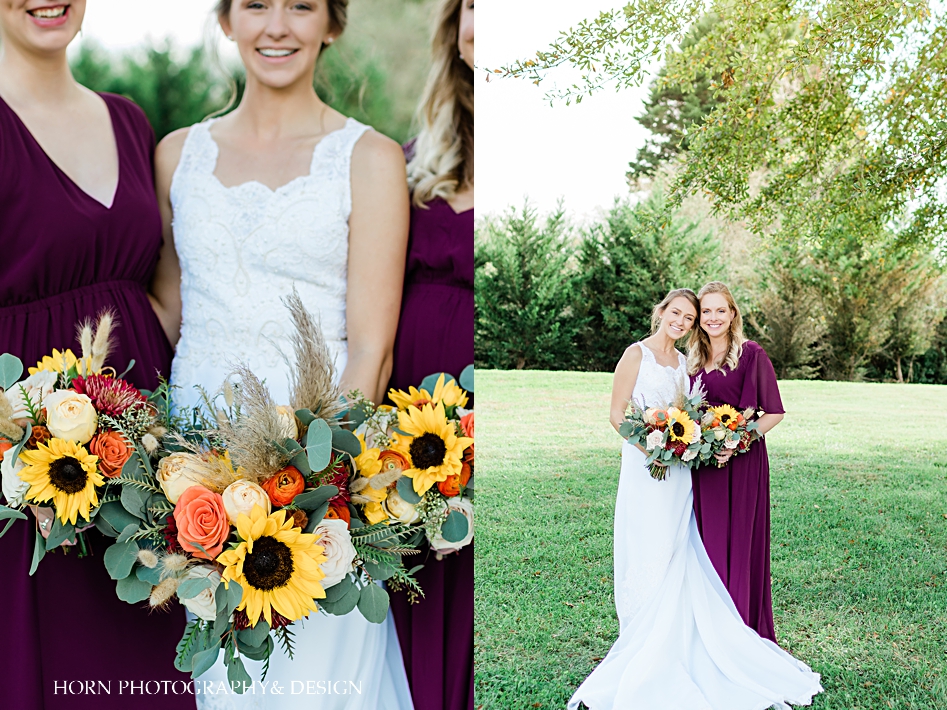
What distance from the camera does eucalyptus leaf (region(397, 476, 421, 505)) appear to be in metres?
1.84

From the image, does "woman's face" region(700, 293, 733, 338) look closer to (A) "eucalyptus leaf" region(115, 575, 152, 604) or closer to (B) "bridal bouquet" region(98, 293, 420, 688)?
(B) "bridal bouquet" region(98, 293, 420, 688)

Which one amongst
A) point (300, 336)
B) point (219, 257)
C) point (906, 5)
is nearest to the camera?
point (300, 336)

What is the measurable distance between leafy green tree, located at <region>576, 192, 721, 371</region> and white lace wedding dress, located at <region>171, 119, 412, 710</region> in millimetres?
705

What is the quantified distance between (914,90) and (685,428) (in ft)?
3.75

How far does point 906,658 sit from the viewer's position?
222 cm

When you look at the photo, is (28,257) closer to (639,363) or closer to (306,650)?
(306,650)

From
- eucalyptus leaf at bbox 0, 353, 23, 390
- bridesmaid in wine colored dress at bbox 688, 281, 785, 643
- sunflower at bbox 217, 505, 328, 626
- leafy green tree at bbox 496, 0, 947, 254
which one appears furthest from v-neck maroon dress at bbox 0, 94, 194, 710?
bridesmaid in wine colored dress at bbox 688, 281, 785, 643

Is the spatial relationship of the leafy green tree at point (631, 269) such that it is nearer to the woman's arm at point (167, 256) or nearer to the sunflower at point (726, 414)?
the sunflower at point (726, 414)

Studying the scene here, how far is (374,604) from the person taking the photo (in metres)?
1.75

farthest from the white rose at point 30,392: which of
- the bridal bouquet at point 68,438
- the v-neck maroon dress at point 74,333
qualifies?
the v-neck maroon dress at point 74,333

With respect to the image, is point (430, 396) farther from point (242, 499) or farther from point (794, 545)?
point (794, 545)

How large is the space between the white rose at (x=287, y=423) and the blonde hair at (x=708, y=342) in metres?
1.05

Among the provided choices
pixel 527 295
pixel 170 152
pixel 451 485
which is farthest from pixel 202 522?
pixel 527 295

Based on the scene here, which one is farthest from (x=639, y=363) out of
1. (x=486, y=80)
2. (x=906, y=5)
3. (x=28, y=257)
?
(x=28, y=257)
